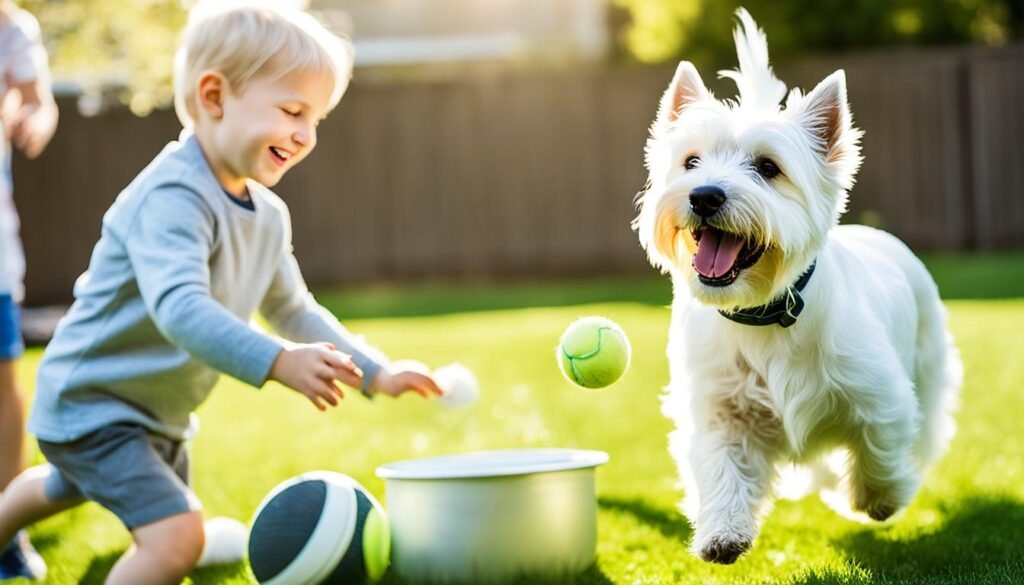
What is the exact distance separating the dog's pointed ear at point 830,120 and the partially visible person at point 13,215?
2.88m

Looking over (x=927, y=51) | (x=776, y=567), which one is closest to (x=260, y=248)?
(x=776, y=567)

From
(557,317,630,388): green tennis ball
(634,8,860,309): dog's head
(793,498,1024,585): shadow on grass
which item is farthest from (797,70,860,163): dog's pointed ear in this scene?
(793,498,1024,585): shadow on grass

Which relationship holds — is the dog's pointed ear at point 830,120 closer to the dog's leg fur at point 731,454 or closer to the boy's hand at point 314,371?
the dog's leg fur at point 731,454

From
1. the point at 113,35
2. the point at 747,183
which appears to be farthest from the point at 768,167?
the point at 113,35

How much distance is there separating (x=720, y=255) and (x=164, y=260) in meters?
1.53

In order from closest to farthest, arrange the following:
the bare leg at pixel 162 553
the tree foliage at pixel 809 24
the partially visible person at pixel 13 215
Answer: the bare leg at pixel 162 553, the partially visible person at pixel 13 215, the tree foliage at pixel 809 24

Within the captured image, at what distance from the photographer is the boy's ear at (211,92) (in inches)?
151

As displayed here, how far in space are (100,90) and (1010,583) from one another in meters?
15.7

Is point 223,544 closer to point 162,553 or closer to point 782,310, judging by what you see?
point 162,553

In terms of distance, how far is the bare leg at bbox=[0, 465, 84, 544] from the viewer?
13.3 ft

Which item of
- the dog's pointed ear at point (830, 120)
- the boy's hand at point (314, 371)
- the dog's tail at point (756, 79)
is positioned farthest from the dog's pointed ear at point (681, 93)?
the boy's hand at point (314, 371)

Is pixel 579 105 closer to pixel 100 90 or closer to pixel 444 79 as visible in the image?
pixel 444 79

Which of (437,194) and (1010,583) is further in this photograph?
(437,194)

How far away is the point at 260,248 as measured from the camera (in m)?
4.11
